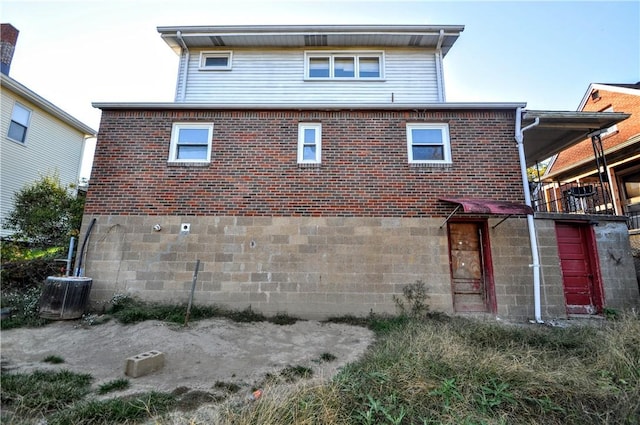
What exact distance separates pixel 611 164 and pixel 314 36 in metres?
13.8

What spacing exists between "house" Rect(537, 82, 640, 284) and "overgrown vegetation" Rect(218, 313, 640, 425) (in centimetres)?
848

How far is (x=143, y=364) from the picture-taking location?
4113 mm

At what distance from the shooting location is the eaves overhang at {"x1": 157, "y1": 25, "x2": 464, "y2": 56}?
1028 cm

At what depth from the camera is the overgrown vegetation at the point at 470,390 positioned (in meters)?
2.85

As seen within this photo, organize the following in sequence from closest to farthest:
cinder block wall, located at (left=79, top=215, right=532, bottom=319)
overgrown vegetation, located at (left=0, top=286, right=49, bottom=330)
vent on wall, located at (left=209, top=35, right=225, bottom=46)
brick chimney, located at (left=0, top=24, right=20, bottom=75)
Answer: overgrown vegetation, located at (left=0, top=286, right=49, bottom=330) < cinder block wall, located at (left=79, top=215, right=532, bottom=319) < vent on wall, located at (left=209, top=35, right=225, bottom=46) < brick chimney, located at (left=0, top=24, right=20, bottom=75)

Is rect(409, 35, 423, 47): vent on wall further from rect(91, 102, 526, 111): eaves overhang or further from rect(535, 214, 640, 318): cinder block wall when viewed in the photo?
rect(535, 214, 640, 318): cinder block wall

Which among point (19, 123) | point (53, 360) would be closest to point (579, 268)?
point (53, 360)

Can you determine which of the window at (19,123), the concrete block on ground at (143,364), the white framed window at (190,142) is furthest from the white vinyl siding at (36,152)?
the concrete block on ground at (143,364)

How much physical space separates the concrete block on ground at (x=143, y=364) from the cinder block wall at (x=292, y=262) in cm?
266

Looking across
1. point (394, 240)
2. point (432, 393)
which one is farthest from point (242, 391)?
point (394, 240)

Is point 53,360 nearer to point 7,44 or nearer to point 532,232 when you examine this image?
point 532,232

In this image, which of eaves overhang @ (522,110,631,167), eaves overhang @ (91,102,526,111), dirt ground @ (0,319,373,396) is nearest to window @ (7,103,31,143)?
eaves overhang @ (91,102,526,111)

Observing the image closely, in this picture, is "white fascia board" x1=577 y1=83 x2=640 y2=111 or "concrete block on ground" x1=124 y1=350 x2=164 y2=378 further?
"white fascia board" x1=577 y1=83 x2=640 y2=111

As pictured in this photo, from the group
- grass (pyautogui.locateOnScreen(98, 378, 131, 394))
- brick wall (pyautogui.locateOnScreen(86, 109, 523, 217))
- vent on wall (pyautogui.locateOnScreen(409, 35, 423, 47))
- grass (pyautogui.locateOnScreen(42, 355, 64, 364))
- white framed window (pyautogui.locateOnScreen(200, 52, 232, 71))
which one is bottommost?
grass (pyautogui.locateOnScreen(98, 378, 131, 394))
